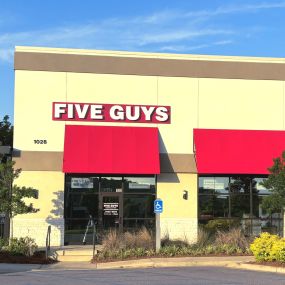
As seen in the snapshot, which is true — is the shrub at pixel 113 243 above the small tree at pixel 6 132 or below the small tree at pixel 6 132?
below

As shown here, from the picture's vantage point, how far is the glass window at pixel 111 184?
23.5 m

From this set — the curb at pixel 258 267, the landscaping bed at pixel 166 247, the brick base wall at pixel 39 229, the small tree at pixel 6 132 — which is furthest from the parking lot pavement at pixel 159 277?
the small tree at pixel 6 132

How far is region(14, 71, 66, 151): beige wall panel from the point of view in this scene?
2292 centimetres

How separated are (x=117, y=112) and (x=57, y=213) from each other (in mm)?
5145

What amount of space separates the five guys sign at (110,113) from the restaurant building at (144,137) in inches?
1.8

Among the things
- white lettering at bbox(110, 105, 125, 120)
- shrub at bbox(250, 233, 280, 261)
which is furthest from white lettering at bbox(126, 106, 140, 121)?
shrub at bbox(250, 233, 280, 261)

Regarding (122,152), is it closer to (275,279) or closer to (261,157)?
(261,157)

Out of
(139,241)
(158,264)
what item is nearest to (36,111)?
(139,241)

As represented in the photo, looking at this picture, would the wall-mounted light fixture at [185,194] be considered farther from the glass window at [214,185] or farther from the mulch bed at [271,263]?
the mulch bed at [271,263]

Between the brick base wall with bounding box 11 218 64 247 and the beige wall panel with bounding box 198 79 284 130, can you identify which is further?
the beige wall panel with bounding box 198 79 284 130

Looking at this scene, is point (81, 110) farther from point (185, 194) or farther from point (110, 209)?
point (185, 194)

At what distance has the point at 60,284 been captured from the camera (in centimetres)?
1221

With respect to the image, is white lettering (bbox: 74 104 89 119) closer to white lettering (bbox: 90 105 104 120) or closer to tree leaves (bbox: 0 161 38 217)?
white lettering (bbox: 90 105 104 120)

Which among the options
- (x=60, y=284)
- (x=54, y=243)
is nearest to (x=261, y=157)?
(x=54, y=243)
